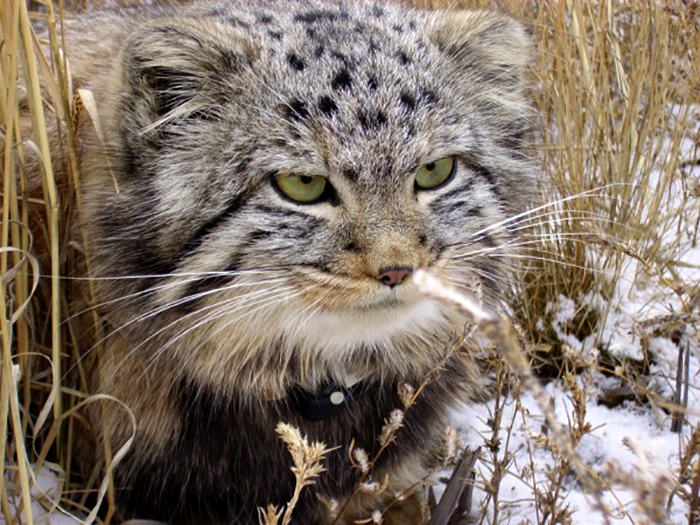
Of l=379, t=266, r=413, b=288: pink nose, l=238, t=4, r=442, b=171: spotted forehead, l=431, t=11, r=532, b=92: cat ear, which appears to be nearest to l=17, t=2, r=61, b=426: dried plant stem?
l=238, t=4, r=442, b=171: spotted forehead

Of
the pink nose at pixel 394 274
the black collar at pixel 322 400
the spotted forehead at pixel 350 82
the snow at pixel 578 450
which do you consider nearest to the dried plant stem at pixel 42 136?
the spotted forehead at pixel 350 82

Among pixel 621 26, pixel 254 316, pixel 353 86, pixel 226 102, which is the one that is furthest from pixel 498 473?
pixel 621 26

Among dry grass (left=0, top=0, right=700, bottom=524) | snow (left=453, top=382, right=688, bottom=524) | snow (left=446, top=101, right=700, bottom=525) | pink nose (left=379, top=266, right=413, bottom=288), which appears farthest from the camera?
snow (left=446, top=101, right=700, bottom=525)

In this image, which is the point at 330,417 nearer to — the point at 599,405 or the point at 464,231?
the point at 464,231

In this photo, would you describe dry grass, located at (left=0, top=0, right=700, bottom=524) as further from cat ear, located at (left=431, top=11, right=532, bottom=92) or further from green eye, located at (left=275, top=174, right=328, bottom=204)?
green eye, located at (left=275, top=174, right=328, bottom=204)

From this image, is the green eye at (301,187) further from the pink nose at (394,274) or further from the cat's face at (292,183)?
the pink nose at (394,274)

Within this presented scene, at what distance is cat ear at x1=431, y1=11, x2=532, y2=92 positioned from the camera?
2.62 metres

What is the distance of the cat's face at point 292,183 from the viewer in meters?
2.27

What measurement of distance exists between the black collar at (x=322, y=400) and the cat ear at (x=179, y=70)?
0.88 m

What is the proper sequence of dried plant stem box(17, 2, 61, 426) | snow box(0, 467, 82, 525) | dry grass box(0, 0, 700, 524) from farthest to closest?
dry grass box(0, 0, 700, 524), snow box(0, 467, 82, 525), dried plant stem box(17, 2, 61, 426)

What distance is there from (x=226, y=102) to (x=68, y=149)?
51 centimetres

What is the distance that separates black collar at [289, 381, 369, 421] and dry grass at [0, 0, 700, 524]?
374mm

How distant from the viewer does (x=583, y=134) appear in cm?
379

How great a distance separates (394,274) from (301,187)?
1.20ft
